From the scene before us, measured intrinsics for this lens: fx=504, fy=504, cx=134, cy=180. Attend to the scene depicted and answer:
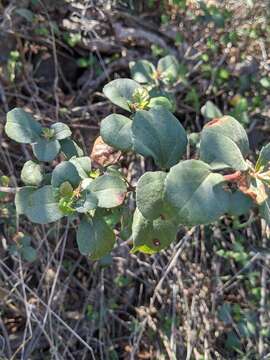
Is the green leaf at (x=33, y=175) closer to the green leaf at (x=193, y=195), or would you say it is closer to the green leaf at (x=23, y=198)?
the green leaf at (x=23, y=198)

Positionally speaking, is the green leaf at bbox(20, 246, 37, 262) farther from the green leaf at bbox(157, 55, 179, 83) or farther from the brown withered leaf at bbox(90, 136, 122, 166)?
the green leaf at bbox(157, 55, 179, 83)

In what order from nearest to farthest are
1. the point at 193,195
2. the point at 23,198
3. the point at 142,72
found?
the point at 193,195 → the point at 23,198 → the point at 142,72

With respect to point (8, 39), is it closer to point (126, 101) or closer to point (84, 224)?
point (126, 101)

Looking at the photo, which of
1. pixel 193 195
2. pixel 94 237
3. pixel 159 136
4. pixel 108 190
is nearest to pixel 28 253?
pixel 94 237

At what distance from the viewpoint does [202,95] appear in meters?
2.23

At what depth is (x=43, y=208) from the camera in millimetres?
1129

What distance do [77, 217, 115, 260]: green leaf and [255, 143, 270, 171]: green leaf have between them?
1.23ft

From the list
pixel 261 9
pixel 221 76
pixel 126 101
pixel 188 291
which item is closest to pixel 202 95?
pixel 221 76

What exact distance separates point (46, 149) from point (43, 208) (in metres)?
0.20

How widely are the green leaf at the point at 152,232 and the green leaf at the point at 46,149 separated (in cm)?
29

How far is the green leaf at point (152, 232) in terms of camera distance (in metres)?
1.08

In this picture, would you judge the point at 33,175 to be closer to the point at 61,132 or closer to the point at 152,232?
the point at 61,132

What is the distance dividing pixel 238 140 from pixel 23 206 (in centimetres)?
55

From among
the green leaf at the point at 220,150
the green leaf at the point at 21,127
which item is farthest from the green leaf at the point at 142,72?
the green leaf at the point at 220,150
